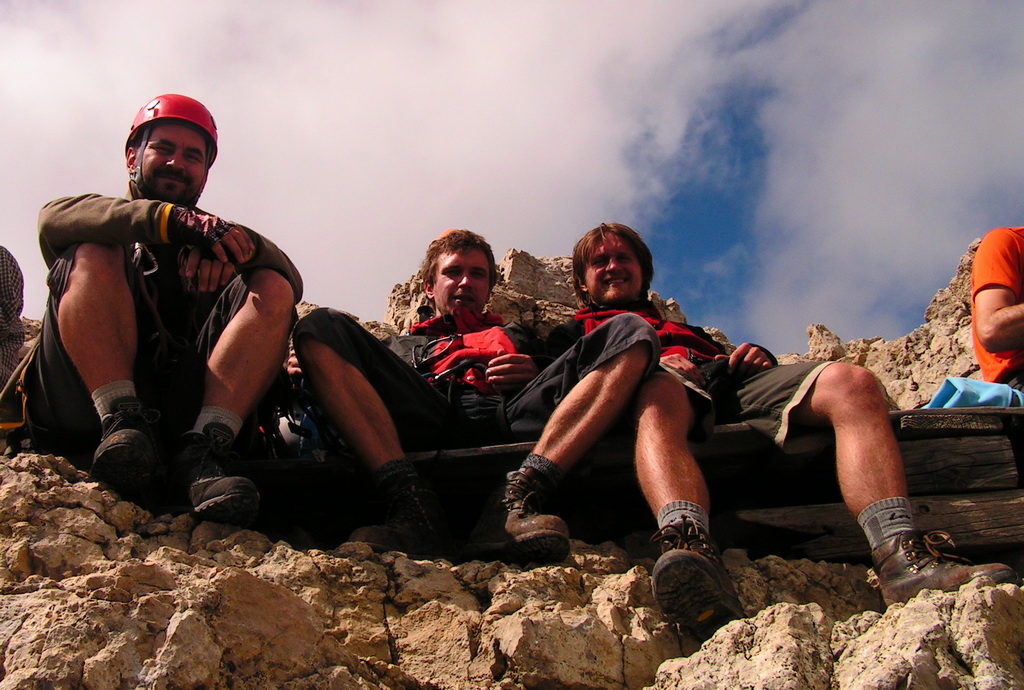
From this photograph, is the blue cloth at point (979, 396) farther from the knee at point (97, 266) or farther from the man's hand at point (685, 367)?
the knee at point (97, 266)

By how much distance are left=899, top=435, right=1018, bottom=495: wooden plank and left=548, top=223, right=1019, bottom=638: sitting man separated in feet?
A: 1.28

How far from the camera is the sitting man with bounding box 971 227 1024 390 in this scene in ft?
14.3

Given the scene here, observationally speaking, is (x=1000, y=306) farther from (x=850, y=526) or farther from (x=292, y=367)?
(x=292, y=367)

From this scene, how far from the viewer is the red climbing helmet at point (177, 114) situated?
4.17 metres

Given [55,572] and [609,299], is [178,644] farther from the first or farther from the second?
[609,299]

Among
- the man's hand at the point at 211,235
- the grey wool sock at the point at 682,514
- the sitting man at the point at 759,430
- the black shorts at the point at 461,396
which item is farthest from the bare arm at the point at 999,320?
the man's hand at the point at 211,235

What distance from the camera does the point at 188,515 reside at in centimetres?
317

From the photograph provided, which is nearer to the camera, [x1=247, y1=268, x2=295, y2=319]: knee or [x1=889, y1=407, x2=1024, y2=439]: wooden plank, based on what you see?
[x1=247, y1=268, x2=295, y2=319]: knee

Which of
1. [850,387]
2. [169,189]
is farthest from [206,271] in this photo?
[850,387]

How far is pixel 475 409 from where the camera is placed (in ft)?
13.0

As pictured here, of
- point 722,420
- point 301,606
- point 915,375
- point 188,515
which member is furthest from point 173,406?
point 915,375

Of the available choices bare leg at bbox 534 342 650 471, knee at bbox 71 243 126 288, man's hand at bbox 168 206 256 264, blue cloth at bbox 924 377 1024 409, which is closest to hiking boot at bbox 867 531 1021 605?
bare leg at bbox 534 342 650 471

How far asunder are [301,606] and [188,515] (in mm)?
706

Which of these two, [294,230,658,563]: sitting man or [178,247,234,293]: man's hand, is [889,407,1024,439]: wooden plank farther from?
[178,247,234,293]: man's hand
